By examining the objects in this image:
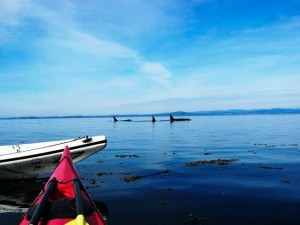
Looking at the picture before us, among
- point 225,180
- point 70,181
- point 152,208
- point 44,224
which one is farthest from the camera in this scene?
point 225,180

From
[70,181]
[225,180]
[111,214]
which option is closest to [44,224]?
[70,181]

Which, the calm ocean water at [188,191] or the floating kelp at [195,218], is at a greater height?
the calm ocean water at [188,191]

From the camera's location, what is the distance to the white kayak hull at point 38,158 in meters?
12.9

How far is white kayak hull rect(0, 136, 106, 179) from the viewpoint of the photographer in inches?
507

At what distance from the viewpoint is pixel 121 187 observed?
12.2m

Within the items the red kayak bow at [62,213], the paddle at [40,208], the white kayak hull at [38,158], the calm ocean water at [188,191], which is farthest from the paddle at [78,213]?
the white kayak hull at [38,158]

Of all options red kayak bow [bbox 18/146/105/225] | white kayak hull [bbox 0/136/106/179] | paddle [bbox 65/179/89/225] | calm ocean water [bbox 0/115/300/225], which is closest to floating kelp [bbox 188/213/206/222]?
calm ocean water [bbox 0/115/300/225]

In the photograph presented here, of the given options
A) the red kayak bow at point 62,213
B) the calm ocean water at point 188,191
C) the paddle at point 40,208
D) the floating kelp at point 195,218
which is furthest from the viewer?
the calm ocean water at point 188,191

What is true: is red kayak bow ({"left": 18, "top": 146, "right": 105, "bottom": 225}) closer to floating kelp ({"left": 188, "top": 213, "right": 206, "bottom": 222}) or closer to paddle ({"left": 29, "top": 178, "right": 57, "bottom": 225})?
paddle ({"left": 29, "top": 178, "right": 57, "bottom": 225})

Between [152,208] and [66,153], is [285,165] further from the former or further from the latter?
[66,153]

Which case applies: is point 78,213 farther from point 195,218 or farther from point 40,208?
point 195,218

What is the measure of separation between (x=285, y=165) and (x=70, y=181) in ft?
44.0

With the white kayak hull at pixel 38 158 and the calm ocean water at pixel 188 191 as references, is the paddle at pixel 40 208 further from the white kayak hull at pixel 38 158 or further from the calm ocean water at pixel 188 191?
the white kayak hull at pixel 38 158

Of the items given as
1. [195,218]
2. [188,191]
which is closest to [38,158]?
[188,191]
